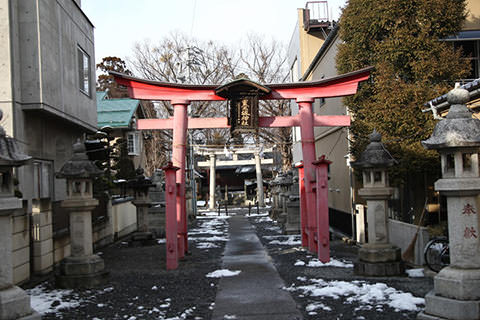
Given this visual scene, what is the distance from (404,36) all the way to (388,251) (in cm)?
560

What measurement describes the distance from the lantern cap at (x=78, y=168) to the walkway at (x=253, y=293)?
3.75 meters

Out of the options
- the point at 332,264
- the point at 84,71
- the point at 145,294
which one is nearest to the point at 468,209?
the point at 332,264

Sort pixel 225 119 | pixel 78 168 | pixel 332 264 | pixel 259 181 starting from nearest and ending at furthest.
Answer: pixel 78 168
pixel 332 264
pixel 225 119
pixel 259 181

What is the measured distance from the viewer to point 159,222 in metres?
21.2

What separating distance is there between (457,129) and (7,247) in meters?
6.24

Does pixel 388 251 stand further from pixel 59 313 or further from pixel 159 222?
pixel 159 222

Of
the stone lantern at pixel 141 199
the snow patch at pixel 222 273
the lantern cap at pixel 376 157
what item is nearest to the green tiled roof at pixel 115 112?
the stone lantern at pixel 141 199

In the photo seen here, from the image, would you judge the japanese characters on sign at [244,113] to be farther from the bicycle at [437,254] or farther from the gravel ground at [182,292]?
the bicycle at [437,254]

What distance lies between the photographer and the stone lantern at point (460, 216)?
6.05m

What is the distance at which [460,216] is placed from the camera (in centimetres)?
632

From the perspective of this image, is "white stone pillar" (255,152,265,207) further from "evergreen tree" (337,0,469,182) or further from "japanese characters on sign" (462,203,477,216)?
"japanese characters on sign" (462,203,477,216)

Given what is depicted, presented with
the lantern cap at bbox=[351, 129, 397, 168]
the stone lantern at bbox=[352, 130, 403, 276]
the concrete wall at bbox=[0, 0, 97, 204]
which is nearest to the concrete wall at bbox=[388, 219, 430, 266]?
the stone lantern at bbox=[352, 130, 403, 276]

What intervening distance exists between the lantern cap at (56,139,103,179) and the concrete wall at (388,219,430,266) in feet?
23.7

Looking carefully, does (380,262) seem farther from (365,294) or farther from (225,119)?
(225,119)
